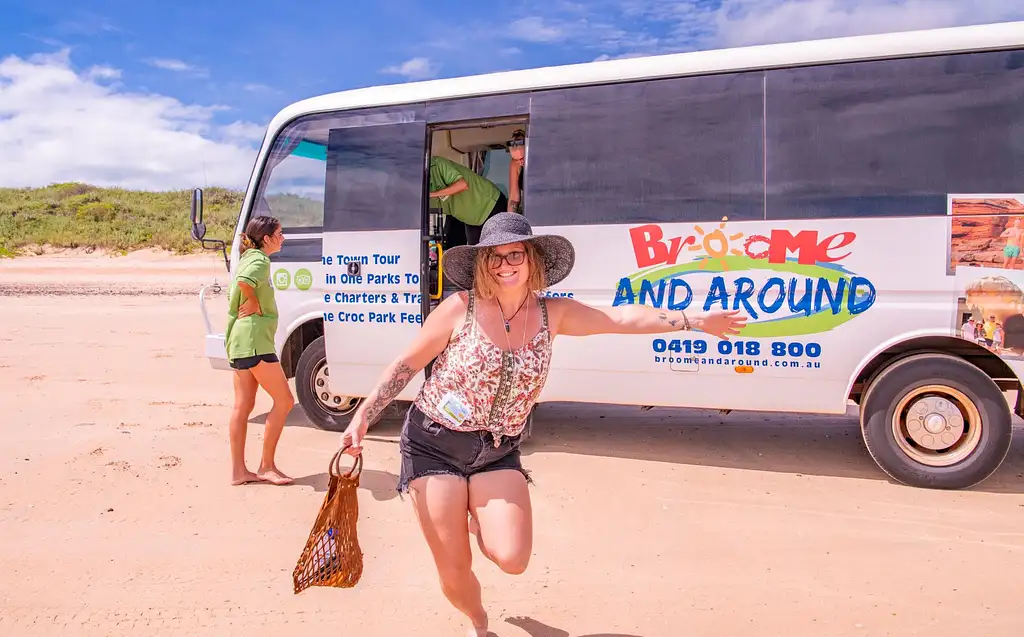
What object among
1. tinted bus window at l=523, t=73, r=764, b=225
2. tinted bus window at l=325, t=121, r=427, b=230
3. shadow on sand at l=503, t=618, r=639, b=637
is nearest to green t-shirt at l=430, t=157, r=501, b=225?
tinted bus window at l=325, t=121, r=427, b=230

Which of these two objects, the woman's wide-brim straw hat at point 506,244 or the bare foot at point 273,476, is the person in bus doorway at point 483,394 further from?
the bare foot at point 273,476

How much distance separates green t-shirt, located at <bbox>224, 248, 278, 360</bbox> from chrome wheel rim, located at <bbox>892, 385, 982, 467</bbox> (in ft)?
14.1

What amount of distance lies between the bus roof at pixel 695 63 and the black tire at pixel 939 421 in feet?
6.63

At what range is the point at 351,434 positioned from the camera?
2.96 meters

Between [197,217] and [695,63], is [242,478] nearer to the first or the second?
[197,217]

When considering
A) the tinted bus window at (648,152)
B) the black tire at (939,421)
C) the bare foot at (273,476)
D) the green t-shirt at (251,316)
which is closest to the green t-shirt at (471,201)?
the tinted bus window at (648,152)

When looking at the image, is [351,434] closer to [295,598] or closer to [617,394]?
[295,598]

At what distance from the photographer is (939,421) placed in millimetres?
5238

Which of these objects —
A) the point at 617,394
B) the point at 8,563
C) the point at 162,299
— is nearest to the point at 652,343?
the point at 617,394

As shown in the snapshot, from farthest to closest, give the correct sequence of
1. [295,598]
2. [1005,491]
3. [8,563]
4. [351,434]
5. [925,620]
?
[1005,491] < [8,563] < [295,598] < [925,620] < [351,434]

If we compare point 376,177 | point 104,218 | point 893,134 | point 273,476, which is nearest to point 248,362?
point 273,476

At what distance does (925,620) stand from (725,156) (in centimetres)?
315

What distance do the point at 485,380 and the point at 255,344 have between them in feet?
9.05

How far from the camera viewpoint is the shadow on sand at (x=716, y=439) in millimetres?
5836
